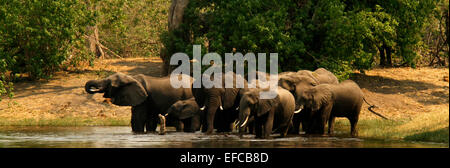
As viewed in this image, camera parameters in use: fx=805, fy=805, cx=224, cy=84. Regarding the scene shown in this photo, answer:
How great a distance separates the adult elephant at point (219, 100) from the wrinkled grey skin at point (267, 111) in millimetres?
1816

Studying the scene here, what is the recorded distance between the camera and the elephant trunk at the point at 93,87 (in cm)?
2341

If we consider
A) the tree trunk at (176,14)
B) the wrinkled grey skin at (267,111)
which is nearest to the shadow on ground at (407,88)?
the tree trunk at (176,14)

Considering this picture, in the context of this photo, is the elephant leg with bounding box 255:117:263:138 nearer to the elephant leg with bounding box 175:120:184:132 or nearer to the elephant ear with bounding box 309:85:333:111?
the elephant ear with bounding box 309:85:333:111

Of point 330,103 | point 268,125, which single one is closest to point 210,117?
point 268,125

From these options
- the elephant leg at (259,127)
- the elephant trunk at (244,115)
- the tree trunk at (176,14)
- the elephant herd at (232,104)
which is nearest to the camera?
the elephant trunk at (244,115)

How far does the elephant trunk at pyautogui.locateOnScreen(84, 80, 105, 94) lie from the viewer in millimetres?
23406

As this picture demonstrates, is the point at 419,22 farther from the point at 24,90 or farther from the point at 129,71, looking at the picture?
the point at 24,90

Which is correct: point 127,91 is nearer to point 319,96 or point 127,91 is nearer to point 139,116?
point 139,116

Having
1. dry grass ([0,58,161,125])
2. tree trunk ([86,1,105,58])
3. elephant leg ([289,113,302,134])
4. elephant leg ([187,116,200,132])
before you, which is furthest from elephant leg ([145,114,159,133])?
tree trunk ([86,1,105,58])

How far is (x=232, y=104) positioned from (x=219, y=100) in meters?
0.40

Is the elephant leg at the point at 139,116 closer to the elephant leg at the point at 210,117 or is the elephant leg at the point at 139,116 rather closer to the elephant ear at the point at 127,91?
the elephant ear at the point at 127,91

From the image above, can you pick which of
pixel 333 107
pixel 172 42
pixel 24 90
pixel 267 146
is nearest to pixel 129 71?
pixel 172 42

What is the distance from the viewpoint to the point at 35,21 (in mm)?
32312
